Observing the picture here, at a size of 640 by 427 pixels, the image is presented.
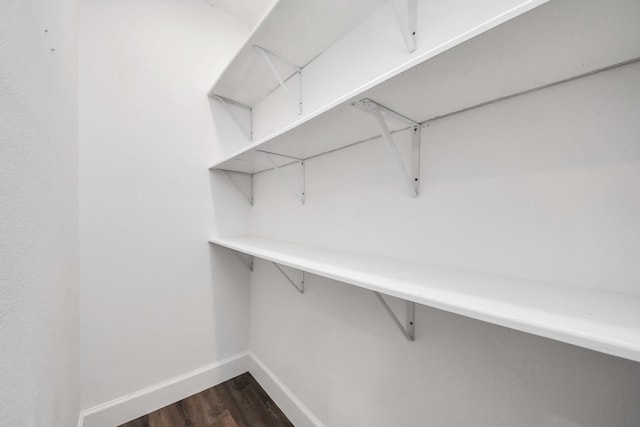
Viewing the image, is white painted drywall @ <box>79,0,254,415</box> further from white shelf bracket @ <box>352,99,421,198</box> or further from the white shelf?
white shelf bracket @ <box>352,99,421,198</box>

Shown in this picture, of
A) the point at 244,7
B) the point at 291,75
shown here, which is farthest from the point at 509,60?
the point at 244,7

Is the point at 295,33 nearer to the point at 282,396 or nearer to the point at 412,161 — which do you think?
the point at 412,161

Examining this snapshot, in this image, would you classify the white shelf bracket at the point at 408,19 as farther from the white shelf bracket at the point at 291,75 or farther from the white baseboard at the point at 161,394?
the white baseboard at the point at 161,394

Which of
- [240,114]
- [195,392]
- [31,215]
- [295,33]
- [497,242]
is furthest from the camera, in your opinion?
[240,114]

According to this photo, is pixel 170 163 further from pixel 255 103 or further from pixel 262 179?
pixel 255 103

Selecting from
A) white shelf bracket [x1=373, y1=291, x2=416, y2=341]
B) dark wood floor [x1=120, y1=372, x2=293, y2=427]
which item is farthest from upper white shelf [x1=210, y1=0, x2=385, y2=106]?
dark wood floor [x1=120, y1=372, x2=293, y2=427]

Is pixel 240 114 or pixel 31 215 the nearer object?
pixel 31 215

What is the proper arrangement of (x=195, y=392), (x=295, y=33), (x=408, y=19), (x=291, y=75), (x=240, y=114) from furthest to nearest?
(x=240, y=114), (x=195, y=392), (x=291, y=75), (x=295, y=33), (x=408, y=19)

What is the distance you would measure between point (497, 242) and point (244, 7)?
2133 millimetres

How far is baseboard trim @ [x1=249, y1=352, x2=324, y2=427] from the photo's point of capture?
1.27m

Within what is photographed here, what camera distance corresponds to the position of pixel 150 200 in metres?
1.46

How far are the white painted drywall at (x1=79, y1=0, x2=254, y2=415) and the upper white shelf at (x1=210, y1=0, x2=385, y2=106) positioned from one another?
1.31ft

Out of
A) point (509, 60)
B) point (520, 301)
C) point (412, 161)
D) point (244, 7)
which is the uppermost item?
point (244, 7)

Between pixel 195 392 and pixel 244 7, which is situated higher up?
pixel 244 7
